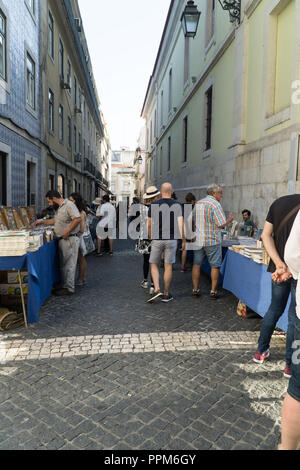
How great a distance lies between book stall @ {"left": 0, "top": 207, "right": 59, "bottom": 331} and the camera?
4.50m

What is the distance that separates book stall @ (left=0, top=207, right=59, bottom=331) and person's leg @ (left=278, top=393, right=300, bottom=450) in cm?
Answer: 339

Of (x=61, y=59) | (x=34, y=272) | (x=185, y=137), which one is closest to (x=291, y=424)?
(x=34, y=272)

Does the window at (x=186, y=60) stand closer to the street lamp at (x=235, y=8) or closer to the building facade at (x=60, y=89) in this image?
the building facade at (x=60, y=89)

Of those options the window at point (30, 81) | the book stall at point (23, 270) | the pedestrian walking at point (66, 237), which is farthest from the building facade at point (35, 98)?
the book stall at point (23, 270)

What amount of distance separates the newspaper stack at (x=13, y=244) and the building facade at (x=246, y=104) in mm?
4764

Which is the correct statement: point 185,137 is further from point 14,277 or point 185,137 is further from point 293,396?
point 293,396

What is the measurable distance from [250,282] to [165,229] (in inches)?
64.9

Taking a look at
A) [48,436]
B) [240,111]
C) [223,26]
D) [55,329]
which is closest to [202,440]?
[48,436]

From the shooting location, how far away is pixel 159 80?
28141 millimetres

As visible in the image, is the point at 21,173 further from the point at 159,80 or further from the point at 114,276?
the point at 159,80

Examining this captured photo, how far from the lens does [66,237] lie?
20.2 ft

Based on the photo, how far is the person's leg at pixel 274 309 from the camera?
3.33 m

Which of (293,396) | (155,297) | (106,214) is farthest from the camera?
(106,214)

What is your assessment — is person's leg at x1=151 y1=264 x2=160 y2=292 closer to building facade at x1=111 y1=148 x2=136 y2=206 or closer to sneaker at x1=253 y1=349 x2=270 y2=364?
sneaker at x1=253 y1=349 x2=270 y2=364
